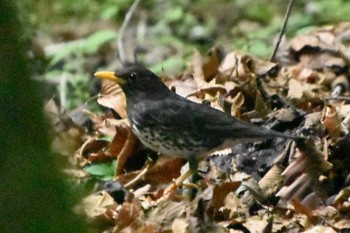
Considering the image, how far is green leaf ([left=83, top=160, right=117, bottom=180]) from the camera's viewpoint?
6.52 m

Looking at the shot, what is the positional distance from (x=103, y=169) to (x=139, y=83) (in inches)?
24.4

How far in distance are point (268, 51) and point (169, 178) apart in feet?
11.4

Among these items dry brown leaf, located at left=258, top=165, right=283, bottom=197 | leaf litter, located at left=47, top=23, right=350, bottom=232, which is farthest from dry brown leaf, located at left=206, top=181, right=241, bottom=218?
dry brown leaf, located at left=258, top=165, right=283, bottom=197

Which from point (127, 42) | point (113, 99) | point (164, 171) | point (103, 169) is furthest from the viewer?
point (127, 42)

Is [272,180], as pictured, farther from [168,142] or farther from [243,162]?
[168,142]

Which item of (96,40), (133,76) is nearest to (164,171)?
(133,76)

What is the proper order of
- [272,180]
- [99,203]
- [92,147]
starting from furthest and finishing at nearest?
[92,147], [272,180], [99,203]

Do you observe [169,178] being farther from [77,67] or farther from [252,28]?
[252,28]

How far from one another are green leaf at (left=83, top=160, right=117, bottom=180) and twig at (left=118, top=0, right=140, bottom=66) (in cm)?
305

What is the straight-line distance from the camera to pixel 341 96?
712 cm

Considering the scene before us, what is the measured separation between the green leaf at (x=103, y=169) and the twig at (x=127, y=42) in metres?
3.05

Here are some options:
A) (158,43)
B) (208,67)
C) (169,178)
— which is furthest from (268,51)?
(169,178)

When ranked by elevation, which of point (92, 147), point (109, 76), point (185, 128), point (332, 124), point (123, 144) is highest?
point (109, 76)

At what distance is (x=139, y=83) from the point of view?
660 centimetres
